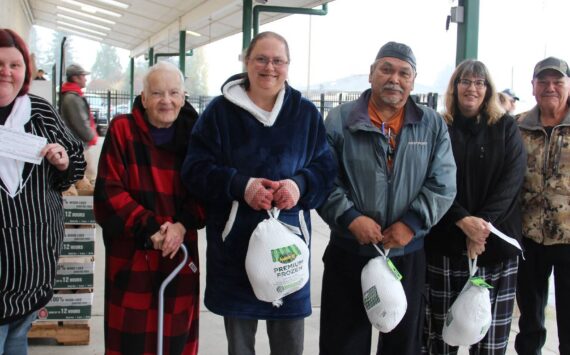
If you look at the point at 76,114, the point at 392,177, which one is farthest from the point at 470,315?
the point at 76,114

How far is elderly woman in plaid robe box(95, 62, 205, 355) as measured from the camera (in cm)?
216

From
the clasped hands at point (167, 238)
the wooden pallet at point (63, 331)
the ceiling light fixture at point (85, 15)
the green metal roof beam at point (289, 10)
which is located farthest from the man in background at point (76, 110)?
the ceiling light fixture at point (85, 15)

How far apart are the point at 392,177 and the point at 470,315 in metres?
0.74

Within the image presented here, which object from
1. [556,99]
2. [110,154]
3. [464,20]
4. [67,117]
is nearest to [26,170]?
[110,154]

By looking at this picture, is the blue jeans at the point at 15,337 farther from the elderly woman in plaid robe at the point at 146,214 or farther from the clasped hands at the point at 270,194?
the clasped hands at the point at 270,194

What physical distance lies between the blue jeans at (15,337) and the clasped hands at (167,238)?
513 millimetres

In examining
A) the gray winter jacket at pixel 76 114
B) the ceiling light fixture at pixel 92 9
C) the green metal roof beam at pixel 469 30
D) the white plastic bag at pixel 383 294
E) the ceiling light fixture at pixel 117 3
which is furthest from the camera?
the ceiling light fixture at pixel 92 9

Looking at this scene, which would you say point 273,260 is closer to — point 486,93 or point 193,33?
point 486,93

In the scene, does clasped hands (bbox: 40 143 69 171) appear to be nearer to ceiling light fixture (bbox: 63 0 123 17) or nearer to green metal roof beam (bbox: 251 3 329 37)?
green metal roof beam (bbox: 251 3 329 37)

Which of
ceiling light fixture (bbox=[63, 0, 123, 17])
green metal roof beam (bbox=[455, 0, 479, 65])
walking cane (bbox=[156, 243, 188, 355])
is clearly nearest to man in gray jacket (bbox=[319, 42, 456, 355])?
walking cane (bbox=[156, 243, 188, 355])

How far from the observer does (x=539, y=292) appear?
2994 mm

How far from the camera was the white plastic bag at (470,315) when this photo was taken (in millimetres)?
2529

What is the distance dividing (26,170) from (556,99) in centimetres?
246

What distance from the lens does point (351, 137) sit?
2414mm
